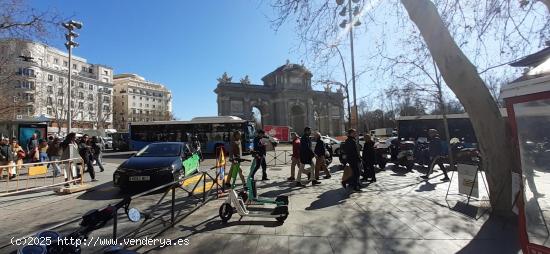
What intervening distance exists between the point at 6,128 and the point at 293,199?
2357cm

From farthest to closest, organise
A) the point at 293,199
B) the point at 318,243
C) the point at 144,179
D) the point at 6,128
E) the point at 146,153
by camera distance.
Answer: the point at 6,128
the point at 146,153
the point at 144,179
the point at 293,199
the point at 318,243

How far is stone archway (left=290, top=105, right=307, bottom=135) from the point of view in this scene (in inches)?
3051

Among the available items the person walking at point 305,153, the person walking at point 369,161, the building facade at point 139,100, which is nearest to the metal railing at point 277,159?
the person walking at point 369,161

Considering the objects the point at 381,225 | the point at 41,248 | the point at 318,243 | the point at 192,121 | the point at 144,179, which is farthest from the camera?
the point at 192,121

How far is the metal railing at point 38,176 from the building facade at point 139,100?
97.5 metres

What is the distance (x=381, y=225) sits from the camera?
19.2 ft

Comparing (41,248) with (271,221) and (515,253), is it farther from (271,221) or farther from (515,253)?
(515,253)

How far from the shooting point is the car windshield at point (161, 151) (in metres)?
10.7

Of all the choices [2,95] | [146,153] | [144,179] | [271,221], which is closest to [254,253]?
[271,221]

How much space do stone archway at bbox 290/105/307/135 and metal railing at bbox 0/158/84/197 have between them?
6604 centimetres

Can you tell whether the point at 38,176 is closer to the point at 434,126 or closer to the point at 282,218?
the point at 282,218

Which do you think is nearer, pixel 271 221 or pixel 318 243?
pixel 318 243

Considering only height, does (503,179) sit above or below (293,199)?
above

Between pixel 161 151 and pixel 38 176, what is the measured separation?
3.60 meters
